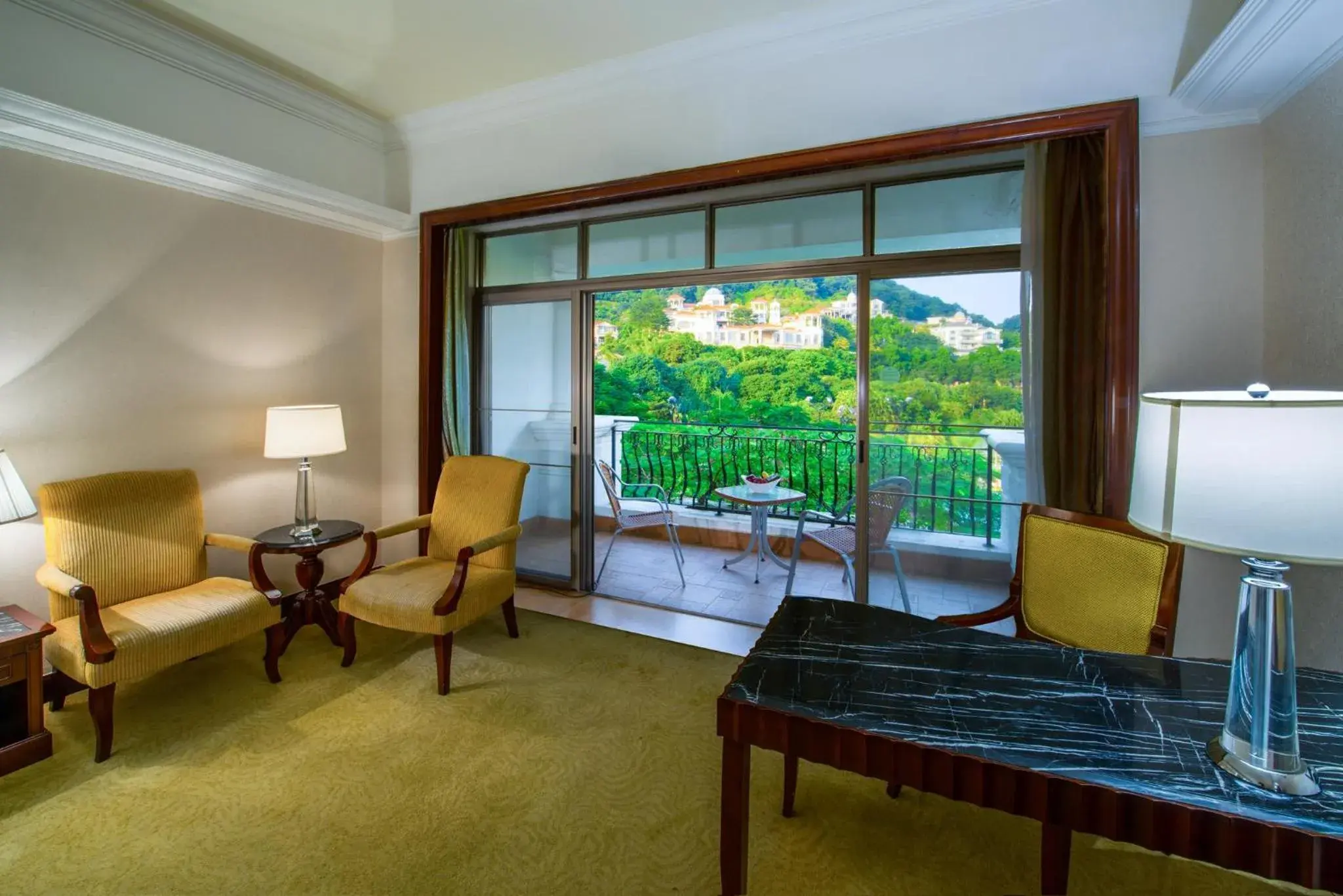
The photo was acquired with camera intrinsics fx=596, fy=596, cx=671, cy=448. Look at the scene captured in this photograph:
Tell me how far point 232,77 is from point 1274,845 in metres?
4.58

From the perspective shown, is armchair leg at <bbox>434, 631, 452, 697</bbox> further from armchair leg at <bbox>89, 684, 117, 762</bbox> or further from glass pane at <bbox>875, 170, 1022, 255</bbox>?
glass pane at <bbox>875, 170, 1022, 255</bbox>

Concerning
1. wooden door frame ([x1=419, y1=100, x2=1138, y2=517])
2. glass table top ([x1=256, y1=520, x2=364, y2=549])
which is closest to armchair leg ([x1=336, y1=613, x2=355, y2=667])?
glass table top ([x1=256, y1=520, x2=364, y2=549])

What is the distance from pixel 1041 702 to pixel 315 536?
3.12m

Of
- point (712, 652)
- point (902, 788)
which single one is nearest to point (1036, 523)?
point (902, 788)

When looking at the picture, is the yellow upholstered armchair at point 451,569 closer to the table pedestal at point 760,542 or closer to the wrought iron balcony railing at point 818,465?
the wrought iron balcony railing at point 818,465

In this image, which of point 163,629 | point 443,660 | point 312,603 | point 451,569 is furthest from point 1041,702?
point 312,603

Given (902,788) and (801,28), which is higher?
(801,28)

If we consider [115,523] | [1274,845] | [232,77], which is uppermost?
[232,77]

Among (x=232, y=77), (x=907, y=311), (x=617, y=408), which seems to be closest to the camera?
(x=907, y=311)

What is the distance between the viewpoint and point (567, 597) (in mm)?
3826

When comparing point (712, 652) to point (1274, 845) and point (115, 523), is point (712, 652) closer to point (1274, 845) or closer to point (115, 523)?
point (1274, 845)

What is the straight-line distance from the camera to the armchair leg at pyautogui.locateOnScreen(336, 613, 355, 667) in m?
2.82

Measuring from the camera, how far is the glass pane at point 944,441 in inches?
108

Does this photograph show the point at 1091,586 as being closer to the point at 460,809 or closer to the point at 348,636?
the point at 460,809
